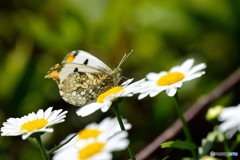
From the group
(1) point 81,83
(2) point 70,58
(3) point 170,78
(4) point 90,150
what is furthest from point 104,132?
(2) point 70,58

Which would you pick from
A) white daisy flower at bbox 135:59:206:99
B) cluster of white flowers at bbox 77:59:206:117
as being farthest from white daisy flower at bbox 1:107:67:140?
white daisy flower at bbox 135:59:206:99

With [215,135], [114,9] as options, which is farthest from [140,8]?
[215,135]

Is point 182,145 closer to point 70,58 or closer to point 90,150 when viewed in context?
point 90,150

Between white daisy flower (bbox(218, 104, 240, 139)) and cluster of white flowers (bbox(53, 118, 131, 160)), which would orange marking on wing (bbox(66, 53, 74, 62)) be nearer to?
cluster of white flowers (bbox(53, 118, 131, 160))

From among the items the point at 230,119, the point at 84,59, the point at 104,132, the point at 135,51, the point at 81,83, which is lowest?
the point at 230,119

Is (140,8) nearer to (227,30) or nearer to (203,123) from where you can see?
(227,30)

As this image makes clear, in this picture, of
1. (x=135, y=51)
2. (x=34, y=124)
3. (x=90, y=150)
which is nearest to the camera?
(x=90, y=150)

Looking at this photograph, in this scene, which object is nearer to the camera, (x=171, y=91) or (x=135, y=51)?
(x=171, y=91)
